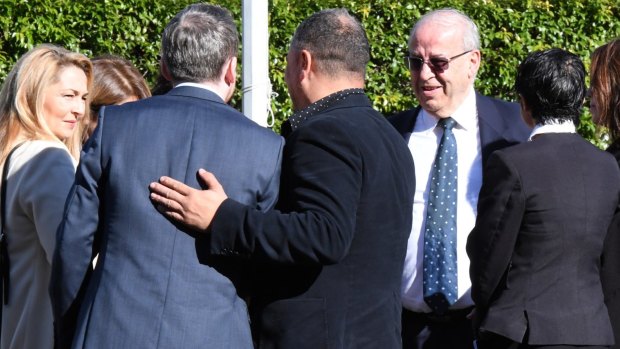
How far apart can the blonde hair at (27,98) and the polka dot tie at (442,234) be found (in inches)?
65.1

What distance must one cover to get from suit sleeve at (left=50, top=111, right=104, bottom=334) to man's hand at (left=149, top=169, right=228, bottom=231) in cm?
22

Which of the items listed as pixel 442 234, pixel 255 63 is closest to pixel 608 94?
pixel 442 234

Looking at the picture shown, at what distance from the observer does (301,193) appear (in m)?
3.28

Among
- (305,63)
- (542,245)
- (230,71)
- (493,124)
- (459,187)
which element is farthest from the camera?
(493,124)

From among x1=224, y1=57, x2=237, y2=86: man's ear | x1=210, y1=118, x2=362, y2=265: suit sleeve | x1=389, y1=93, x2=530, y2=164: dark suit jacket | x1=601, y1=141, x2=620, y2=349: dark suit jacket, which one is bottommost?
x1=601, y1=141, x2=620, y2=349: dark suit jacket

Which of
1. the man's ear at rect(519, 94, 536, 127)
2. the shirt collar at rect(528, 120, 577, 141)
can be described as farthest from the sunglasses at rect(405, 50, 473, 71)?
the shirt collar at rect(528, 120, 577, 141)

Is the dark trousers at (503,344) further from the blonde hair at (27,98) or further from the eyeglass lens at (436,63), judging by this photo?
the blonde hair at (27,98)

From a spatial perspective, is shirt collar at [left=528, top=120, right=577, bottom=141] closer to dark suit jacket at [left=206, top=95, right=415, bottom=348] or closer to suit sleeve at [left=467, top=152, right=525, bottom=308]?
suit sleeve at [left=467, top=152, right=525, bottom=308]

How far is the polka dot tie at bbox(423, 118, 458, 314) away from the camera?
14.0 ft

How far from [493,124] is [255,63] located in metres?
1.34

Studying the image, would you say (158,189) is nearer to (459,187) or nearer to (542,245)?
(542,245)

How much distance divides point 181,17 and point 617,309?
207 cm

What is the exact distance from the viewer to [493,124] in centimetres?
458

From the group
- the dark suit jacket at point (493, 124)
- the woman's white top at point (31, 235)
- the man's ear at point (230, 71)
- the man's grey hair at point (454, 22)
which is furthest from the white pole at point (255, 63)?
the man's ear at point (230, 71)
